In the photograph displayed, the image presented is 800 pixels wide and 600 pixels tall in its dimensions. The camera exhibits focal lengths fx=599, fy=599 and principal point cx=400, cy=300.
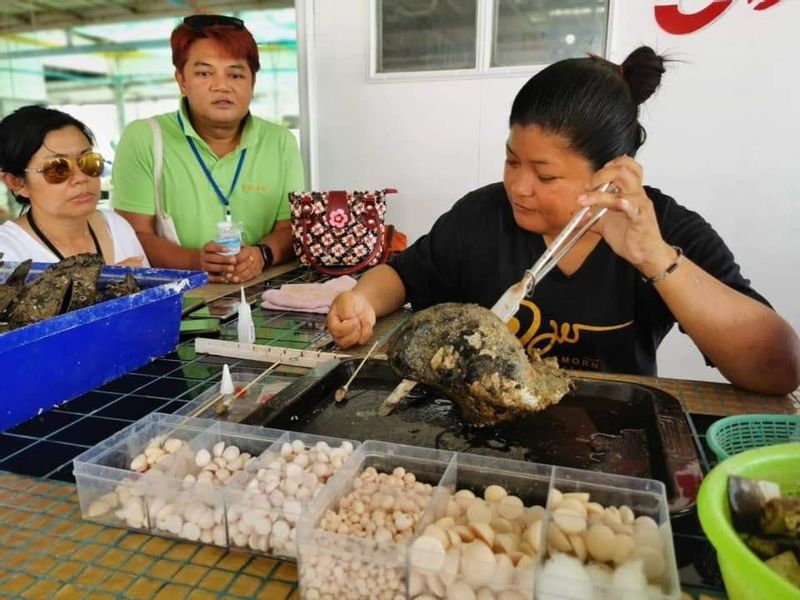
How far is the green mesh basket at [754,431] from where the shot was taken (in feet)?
3.51

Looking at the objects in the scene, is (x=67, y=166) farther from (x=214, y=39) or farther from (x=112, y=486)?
(x=112, y=486)

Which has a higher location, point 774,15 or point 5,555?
point 774,15

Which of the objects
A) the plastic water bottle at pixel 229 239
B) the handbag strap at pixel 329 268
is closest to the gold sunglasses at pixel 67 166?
the plastic water bottle at pixel 229 239

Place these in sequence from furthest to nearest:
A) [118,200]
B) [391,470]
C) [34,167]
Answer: [118,200]
[34,167]
[391,470]

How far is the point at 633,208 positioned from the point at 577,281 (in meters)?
0.43

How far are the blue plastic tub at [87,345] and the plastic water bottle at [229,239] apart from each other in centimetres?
70

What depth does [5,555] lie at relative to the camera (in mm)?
824

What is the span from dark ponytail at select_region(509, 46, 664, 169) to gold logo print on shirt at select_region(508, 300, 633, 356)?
0.46 metres

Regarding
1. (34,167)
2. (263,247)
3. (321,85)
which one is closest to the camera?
(34,167)

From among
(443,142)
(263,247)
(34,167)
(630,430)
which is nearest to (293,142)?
(263,247)

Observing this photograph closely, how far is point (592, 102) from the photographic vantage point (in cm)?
152

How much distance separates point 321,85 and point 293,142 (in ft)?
2.99

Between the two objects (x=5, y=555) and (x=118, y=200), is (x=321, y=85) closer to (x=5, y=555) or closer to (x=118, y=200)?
(x=118, y=200)

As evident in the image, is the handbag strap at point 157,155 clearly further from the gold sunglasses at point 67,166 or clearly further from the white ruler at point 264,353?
the white ruler at point 264,353
